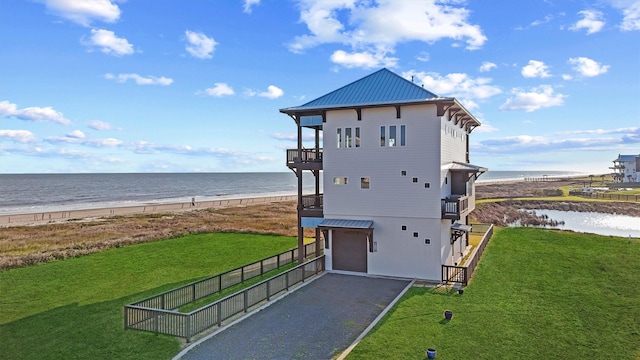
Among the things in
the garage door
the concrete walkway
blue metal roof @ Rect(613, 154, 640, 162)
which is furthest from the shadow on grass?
blue metal roof @ Rect(613, 154, 640, 162)

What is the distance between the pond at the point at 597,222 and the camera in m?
41.7

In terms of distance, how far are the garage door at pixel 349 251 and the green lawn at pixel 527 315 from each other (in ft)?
12.5

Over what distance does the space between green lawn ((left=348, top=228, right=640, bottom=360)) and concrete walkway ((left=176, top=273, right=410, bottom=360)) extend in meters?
0.91

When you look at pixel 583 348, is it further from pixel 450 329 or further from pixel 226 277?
pixel 226 277

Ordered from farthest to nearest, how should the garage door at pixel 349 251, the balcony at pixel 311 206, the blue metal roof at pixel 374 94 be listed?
the balcony at pixel 311 206, the garage door at pixel 349 251, the blue metal roof at pixel 374 94

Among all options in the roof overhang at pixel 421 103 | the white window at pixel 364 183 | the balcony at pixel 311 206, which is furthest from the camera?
the balcony at pixel 311 206

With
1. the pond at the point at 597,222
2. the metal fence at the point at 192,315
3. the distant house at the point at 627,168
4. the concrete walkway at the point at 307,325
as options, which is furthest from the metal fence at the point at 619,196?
the metal fence at the point at 192,315

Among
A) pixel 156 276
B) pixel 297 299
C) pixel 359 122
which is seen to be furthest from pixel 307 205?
pixel 156 276

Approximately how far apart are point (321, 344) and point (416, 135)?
11083 millimetres

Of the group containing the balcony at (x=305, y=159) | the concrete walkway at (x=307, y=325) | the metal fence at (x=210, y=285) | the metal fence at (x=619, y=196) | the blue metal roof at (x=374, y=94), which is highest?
the blue metal roof at (x=374, y=94)

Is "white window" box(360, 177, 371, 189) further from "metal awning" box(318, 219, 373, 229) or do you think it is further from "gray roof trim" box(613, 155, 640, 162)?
"gray roof trim" box(613, 155, 640, 162)

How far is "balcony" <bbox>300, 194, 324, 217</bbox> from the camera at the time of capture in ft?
70.6

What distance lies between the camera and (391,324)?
13180 millimetres

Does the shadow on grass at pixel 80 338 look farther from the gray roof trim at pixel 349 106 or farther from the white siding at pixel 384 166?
the gray roof trim at pixel 349 106
